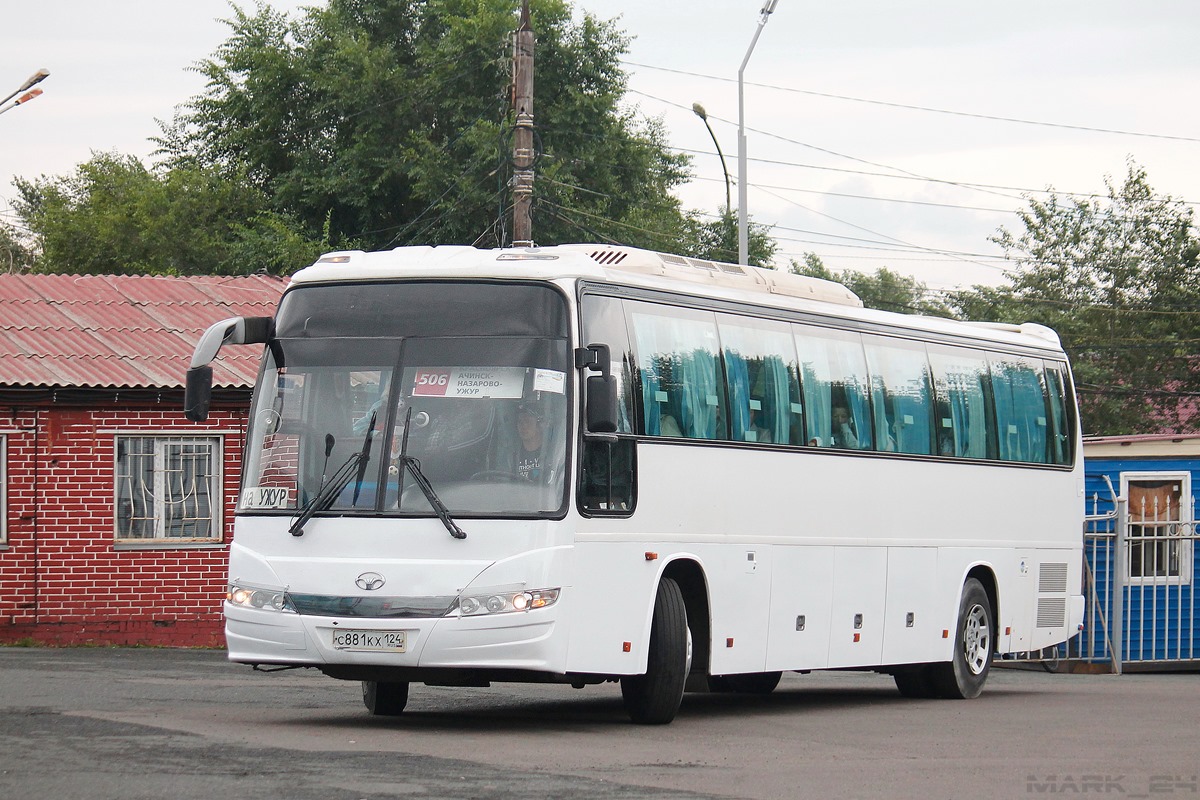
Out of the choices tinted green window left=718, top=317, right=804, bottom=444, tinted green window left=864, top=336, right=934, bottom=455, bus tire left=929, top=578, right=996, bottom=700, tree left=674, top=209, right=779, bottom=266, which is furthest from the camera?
tree left=674, top=209, right=779, bottom=266

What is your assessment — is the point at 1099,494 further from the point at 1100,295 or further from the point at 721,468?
the point at 1100,295

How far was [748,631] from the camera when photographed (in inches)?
540

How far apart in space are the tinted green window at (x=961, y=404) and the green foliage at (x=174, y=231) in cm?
2779

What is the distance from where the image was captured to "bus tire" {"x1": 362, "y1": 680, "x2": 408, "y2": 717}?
13273mm

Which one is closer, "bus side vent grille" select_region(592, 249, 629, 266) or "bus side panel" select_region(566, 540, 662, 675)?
"bus side panel" select_region(566, 540, 662, 675)

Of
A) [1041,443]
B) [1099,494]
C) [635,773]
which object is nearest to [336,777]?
[635,773]

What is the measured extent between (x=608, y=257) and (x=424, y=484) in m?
2.17

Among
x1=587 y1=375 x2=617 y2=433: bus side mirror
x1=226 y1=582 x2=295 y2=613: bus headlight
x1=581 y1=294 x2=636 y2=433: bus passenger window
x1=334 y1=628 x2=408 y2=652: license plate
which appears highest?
x1=581 y1=294 x2=636 y2=433: bus passenger window

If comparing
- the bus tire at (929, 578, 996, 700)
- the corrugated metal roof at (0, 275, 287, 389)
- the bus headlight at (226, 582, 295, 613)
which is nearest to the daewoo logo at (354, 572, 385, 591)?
the bus headlight at (226, 582, 295, 613)

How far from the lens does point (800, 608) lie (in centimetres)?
1444

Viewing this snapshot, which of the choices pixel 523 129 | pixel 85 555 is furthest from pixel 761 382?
pixel 85 555

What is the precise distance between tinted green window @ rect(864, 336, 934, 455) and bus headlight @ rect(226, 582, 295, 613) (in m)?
5.63

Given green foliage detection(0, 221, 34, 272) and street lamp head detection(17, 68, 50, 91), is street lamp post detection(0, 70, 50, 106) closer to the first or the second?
street lamp head detection(17, 68, 50, 91)

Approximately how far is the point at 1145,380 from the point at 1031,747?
44.5 meters
